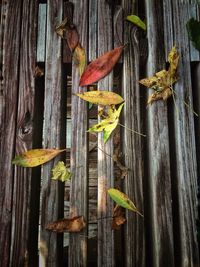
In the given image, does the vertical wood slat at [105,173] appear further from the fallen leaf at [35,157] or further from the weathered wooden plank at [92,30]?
the fallen leaf at [35,157]

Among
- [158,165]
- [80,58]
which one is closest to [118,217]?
[158,165]

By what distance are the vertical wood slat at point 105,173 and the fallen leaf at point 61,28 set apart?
0.20 meters

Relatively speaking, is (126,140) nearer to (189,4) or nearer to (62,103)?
(62,103)

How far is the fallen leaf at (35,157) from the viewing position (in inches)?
62.1

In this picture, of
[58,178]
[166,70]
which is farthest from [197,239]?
[166,70]

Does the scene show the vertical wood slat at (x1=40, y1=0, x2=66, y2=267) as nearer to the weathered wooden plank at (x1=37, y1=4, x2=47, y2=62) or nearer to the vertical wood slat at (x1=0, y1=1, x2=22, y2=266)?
the weathered wooden plank at (x1=37, y1=4, x2=47, y2=62)

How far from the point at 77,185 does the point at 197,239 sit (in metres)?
0.67

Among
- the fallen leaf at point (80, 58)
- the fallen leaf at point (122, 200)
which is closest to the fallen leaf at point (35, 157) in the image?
the fallen leaf at point (122, 200)

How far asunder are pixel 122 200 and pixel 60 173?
356 millimetres

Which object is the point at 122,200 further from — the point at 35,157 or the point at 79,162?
the point at 35,157

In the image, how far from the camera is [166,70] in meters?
1.73

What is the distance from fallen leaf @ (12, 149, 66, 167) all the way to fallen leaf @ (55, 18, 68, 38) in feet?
A: 2.23

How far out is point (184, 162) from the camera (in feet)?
5.18

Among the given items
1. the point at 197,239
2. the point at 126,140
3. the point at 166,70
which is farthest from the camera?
the point at 166,70
